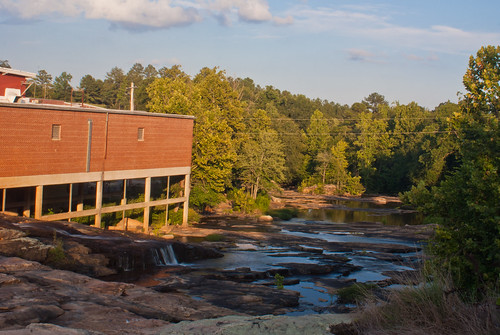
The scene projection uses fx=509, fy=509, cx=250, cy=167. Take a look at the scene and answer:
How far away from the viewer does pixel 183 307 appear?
15.3 metres

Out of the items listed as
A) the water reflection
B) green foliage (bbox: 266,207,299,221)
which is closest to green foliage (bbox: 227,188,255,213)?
green foliage (bbox: 266,207,299,221)

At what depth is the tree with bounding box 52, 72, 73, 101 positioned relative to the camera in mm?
99000

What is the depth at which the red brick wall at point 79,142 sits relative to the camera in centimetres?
2578

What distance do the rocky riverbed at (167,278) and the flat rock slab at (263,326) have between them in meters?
0.02

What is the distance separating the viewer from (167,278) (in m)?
21.5

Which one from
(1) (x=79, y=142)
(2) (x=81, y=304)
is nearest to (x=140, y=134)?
(1) (x=79, y=142)

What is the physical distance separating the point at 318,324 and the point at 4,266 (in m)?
10.5

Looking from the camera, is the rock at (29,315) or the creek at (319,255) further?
the creek at (319,255)

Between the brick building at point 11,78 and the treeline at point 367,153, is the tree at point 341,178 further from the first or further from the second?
the brick building at point 11,78

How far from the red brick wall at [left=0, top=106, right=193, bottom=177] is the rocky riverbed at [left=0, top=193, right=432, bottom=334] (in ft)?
14.8

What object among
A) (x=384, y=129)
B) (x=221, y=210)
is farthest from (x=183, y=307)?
(x=384, y=129)

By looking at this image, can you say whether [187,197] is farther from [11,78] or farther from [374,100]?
[374,100]

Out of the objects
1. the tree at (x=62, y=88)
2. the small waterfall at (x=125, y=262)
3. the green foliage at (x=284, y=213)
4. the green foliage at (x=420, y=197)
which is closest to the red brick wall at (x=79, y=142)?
the small waterfall at (x=125, y=262)

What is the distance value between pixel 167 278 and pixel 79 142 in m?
12.0
